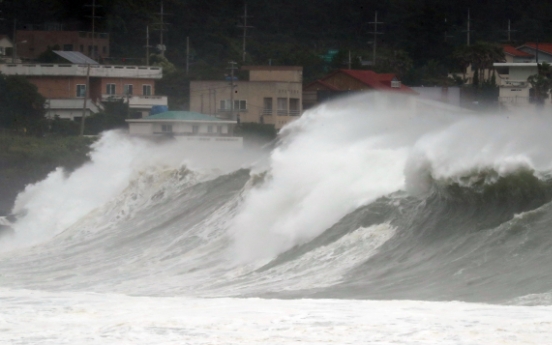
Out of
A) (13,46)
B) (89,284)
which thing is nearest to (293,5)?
(13,46)

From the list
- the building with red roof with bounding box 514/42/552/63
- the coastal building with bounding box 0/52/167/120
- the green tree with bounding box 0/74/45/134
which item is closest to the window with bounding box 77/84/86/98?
the coastal building with bounding box 0/52/167/120

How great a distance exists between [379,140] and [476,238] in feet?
28.1

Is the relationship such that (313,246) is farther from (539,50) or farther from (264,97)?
(539,50)

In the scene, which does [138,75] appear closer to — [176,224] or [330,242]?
[176,224]

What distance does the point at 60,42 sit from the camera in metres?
68.3

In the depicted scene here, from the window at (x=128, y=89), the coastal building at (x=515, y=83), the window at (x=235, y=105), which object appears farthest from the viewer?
the window at (x=128, y=89)

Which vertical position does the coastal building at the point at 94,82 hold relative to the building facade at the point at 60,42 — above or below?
below

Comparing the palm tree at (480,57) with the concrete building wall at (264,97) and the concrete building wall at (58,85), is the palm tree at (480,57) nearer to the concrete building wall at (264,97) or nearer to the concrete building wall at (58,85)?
the concrete building wall at (264,97)

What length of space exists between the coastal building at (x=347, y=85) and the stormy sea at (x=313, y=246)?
68.4 ft

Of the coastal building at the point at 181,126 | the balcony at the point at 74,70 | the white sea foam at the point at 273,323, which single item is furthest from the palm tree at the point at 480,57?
the white sea foam at the point at 273,323

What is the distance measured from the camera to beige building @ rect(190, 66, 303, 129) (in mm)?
55188

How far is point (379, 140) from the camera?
2473 cm

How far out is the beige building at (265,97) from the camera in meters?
55.2

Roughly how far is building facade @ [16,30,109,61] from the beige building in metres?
14.8
